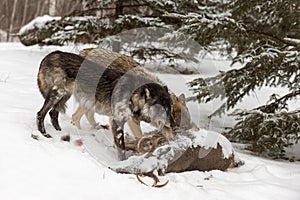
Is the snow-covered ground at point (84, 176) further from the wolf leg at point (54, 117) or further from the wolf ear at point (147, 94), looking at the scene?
the wolf ear at point (147, 94)

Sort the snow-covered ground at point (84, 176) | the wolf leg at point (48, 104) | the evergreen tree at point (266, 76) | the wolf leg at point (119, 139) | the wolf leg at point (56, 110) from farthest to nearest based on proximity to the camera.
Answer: the evergreen tree at point (266, 76) < the wolf leg at point (56, 110) < the wolf leg at point (48, 104) < the wolf leg at point (119, 139) < the snow-covered ground at point (84, 176)

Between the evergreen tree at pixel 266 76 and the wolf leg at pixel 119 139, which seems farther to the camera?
the evergreen tree at pixel 266 76

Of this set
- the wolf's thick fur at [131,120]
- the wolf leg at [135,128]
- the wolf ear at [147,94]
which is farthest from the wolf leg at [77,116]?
the wolf ear at [147,94]

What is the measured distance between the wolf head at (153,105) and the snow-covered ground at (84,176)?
54 cm

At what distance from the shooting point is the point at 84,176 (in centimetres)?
335

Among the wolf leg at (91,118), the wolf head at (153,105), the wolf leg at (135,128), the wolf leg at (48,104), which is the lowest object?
the wolf leg at (91,118)

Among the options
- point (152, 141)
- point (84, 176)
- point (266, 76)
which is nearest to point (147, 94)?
point (152, 141)

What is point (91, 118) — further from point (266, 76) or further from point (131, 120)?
point (266, 76)

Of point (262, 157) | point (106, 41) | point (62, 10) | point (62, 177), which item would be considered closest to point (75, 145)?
point (62, 177)

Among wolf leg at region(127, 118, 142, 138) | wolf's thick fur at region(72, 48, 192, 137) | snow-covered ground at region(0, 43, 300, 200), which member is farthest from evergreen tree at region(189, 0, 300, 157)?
wolf leg at region(127, 118, 142, 138)

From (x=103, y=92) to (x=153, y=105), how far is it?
62cm

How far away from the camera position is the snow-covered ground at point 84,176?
10.2 feet

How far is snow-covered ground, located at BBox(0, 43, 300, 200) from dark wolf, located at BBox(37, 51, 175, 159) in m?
0.32

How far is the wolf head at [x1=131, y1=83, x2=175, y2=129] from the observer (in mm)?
3874
